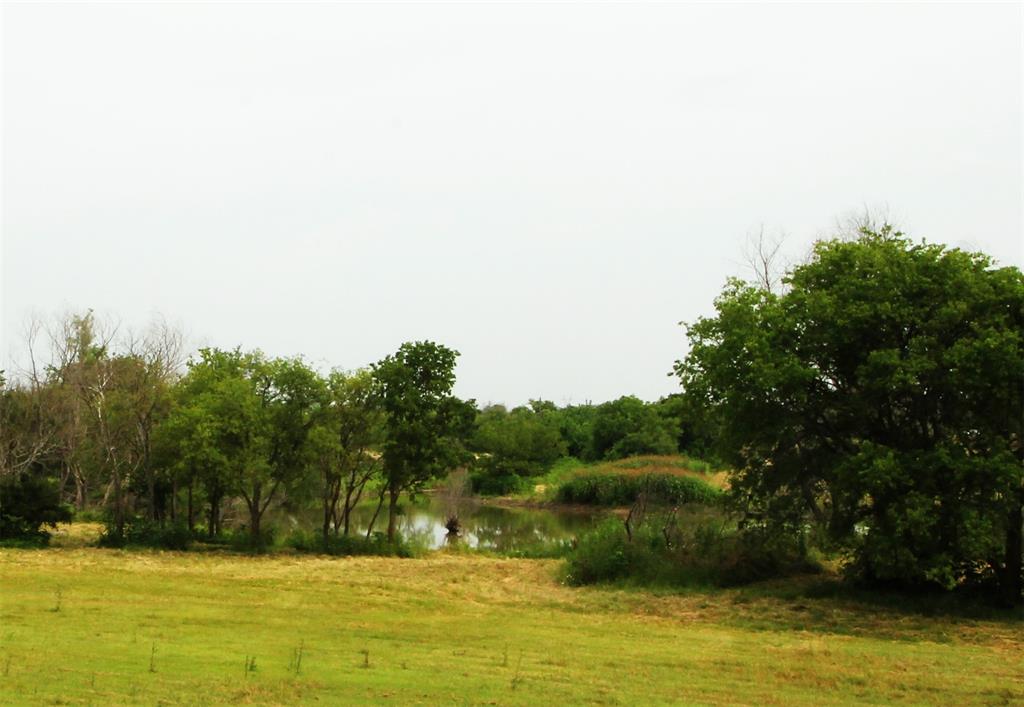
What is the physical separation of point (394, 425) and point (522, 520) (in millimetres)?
19960

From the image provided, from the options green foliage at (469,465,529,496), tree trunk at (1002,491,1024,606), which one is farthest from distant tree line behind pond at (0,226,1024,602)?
green foliage at (469,465,529,496)

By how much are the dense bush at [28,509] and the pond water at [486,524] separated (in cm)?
1087

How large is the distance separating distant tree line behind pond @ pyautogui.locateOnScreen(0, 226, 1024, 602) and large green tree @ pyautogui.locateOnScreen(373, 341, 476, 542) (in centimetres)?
7

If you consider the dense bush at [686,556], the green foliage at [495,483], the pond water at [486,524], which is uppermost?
the green foliage at [495,483]

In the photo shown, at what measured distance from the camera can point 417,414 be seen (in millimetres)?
31484

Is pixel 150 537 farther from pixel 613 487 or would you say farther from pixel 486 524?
pixel 613 487

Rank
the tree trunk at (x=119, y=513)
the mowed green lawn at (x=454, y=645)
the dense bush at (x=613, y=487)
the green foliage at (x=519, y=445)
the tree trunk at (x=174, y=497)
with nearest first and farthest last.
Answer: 1. the mowed green lawn at (x=454, y=645)
2. the tree trunk at (x=119, y=513)
3. the tree trunk at (x=174, y=497)
4. the dense bush at (x=613, y=487)
5. the green foliage at (x=519, y=445)

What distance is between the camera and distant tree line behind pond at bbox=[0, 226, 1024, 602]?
17.7 meters

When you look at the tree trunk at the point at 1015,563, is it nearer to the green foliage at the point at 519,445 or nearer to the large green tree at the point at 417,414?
the large green tree at the point at 417,414

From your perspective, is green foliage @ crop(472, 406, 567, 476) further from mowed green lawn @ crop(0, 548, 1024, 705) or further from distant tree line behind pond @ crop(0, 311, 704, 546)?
mowed green lawn @ crop(0, 548, 1024, 705)

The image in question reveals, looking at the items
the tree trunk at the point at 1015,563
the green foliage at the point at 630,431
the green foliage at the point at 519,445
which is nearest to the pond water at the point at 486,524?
the green foliage at the point at 519,445

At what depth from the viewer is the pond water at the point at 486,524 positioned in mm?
38594

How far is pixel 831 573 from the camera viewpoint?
22594 mm

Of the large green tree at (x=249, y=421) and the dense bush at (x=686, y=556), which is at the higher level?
the large green tree at (x=249, y=421)
